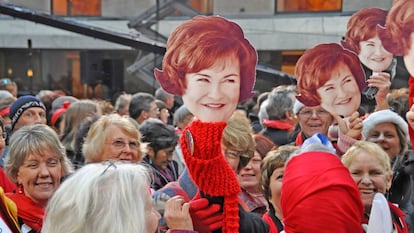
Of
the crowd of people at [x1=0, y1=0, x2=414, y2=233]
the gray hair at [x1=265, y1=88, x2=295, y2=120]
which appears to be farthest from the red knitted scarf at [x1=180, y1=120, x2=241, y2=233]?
the gray hair at [x1=265, y1=88, x2=295, y2=120]

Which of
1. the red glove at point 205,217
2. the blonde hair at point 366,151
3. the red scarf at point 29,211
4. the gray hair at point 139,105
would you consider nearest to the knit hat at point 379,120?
the blonde hair at point 366,151

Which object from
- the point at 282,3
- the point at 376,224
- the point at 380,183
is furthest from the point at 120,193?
the point at 282,3

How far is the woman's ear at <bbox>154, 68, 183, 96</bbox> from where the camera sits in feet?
8.46

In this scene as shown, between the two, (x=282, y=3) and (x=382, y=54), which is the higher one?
(x=282, y=3)

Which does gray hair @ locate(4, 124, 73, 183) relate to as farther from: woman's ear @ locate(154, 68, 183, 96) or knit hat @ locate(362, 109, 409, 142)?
knit hat @ locate(362, 109, 409, 142)

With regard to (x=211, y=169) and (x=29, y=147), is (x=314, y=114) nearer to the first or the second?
(x=211, y=169)

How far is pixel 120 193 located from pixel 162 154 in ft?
7.34

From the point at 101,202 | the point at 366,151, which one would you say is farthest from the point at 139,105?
the point at 101,202

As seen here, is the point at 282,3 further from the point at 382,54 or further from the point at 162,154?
the point at 382,54

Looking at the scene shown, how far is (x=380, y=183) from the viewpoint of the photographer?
294 cm

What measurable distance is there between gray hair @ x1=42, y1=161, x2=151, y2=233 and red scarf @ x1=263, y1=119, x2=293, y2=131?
2.97 meters

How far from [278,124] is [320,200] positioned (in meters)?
2.93

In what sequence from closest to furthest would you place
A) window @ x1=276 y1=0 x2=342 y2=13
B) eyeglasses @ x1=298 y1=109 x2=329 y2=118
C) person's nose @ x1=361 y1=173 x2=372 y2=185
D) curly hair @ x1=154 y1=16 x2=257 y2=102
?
curly hair @ x1=154 y1=16 x2=257 y2=102, person's nose @ x1=361 y1=173 x2=372 y2=185, eyeglasses @ x1=298 y1=109 x2=329 y2=118, window @ x1=276 y1=0 x2=342 y2=13

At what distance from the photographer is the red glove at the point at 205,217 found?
94.0 inches
